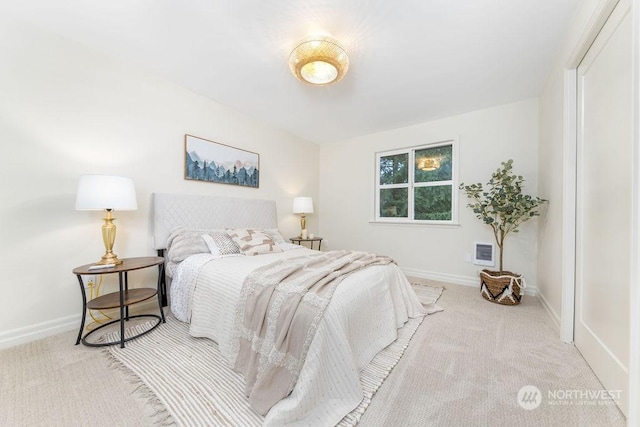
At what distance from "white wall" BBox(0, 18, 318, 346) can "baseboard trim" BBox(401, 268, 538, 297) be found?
137 inches

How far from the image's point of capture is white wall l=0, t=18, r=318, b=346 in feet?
5.64

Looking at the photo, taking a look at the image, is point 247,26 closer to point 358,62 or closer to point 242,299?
point 358,62

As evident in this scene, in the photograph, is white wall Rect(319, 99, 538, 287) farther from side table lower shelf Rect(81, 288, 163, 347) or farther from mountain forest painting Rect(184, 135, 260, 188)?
side table lower shelf Rect(81, 288, 163, 347)

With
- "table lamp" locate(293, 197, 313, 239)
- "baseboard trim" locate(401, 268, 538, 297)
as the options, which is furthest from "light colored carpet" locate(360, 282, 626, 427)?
"table lamp" locate(293, 197, 313, 239)

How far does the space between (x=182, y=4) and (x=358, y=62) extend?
1.40 m

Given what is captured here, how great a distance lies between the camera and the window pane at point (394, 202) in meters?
3.86

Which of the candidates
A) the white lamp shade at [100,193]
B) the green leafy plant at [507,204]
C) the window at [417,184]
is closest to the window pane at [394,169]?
the window at [417,184]

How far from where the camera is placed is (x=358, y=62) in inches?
84.5

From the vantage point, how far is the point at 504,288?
8.13 feet

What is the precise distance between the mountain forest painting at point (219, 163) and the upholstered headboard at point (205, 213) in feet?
0.88

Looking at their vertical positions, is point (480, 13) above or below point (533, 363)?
above

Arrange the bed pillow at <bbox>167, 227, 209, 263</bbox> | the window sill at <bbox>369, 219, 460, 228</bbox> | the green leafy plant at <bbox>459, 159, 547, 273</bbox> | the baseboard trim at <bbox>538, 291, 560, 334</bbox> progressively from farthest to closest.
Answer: the window sill at <bbox>369, 219, 460, 228</bbox>
the green leafy plant at <bbox>459, 159, 547, 273</bbox>
the bed pillow at <bbox>167, 227, 209, 263</bbox>
the baseboard trim at <bbox>538, 291, 560, 334</bbox>

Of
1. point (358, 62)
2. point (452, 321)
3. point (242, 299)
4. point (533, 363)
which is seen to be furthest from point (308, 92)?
point (533, 363)

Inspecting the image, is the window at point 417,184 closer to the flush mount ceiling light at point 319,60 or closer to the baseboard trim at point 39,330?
the flush mount ceiling light at point 319,60
